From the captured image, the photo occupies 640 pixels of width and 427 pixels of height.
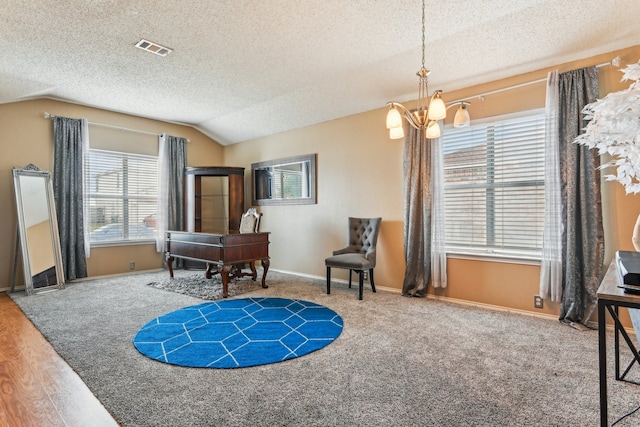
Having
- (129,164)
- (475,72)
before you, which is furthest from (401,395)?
(129,164)

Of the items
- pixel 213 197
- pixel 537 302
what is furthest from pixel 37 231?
pixel 537 302

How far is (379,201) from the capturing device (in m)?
4.53

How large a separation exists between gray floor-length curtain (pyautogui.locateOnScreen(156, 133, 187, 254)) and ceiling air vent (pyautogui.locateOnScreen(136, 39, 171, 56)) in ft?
8.95

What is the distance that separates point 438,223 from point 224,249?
2.65 m

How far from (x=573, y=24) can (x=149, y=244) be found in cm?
650

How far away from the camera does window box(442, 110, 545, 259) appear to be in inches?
133

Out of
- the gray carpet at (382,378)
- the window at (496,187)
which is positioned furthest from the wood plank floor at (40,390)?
the window at (496,187)

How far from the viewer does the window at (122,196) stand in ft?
17.5

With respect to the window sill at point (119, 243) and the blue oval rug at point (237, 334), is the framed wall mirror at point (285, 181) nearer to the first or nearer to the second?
the window sill at point (119, 243)

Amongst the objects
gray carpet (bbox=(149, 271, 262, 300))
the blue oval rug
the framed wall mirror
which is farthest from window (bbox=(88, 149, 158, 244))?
the blue oval rug

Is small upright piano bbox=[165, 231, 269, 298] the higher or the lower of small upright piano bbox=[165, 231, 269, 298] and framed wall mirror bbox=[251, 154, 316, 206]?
the lower

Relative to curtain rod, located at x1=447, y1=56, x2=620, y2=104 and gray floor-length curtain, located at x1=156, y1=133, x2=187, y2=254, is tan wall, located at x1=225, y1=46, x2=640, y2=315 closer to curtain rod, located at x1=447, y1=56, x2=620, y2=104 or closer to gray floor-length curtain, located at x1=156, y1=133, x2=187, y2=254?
curtain rod, located at x1=447, y1=56, x2=620, y2=104

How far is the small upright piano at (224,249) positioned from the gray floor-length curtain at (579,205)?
3.44 meters

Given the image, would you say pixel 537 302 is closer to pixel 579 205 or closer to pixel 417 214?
pixel 579 205
